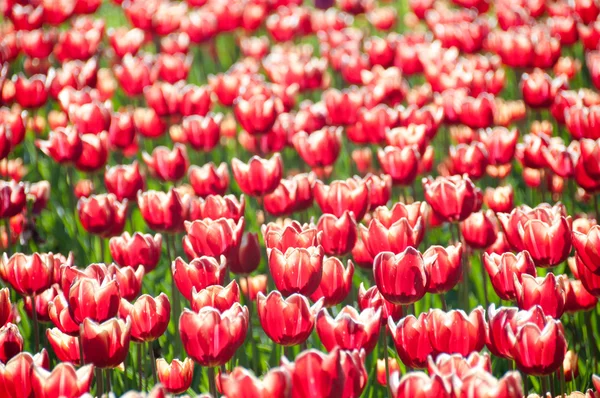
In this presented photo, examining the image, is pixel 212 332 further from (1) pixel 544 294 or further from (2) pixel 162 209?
(2) pixel 162 209

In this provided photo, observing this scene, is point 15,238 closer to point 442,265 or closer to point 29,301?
point 29,301

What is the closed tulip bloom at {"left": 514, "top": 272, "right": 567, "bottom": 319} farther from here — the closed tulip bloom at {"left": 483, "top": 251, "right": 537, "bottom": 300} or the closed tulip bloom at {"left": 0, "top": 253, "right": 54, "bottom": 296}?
the closed tulip bloom at {"left": 0, "top": 253, "right": 54, "bottom": 296}

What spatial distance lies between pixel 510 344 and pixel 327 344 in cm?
51

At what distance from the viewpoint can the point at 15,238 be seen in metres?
4.27

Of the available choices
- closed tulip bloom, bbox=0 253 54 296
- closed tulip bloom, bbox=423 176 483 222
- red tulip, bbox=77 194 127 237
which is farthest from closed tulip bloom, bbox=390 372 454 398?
red tulip, bbox=77 194 127 237

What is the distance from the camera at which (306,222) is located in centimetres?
380

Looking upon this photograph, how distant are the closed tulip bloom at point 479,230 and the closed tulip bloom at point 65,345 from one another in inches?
61.8

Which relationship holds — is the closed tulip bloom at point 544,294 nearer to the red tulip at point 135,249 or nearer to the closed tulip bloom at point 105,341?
the closed tulip bloom at point 105,341

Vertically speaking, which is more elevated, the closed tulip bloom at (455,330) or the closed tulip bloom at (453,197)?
the closed tulip bloom at (455,330)

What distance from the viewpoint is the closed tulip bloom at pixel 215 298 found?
8.66 ft

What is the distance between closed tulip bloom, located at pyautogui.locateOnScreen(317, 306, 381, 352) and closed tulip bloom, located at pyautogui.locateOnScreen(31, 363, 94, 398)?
0.67 meters

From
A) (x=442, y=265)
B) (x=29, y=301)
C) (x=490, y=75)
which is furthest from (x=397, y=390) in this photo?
(x=490, y=75)

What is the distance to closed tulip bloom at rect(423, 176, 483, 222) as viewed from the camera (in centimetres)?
336

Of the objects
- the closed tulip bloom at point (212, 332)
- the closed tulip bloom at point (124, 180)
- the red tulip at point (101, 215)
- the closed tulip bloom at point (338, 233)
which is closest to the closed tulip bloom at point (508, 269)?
the closed tulip bloom at point (338, 233)
